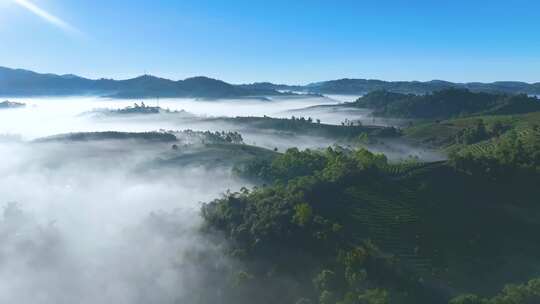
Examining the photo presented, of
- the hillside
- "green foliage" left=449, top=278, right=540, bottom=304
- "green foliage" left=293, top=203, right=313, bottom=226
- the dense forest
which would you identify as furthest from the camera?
"green foliage" left=293, top=203, right=313, bottom=226

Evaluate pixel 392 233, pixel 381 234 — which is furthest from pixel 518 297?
pixel 381 234

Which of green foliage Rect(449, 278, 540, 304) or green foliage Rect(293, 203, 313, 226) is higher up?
green foliage Rect(293, 203, 313, 226)

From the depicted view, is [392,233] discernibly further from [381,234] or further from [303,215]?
[303,215]

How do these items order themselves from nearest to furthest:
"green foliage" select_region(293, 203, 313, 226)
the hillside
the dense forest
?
1. the dense forest
2. the hillside
3. "green foliage" select_region(293, 203, 313, 226)

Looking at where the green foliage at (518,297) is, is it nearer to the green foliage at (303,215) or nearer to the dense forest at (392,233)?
the dense forest at (392,233)

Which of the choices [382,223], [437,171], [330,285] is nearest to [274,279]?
[330,285]

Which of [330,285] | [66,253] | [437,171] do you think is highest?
[437,171]

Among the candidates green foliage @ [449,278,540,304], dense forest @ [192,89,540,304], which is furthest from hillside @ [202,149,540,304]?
green foliage @ [449,278,540,304]

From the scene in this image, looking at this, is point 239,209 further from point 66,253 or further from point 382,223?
point 66,253

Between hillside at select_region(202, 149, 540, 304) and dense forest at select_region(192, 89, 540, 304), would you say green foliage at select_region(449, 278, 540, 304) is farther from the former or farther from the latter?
hillside at select_region(202, 149, 540, 304)

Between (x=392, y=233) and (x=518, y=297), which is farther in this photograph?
(x=392, y=233)

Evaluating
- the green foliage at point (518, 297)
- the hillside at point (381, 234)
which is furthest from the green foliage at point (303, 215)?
the green foliage at point (518, 297)
